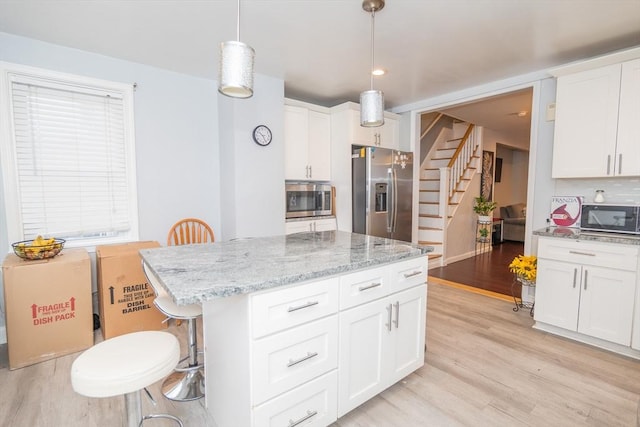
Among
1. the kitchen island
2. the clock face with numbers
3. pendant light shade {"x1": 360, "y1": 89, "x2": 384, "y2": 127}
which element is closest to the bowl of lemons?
the kitchen island

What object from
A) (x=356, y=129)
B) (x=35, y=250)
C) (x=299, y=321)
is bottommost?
(x=299, y=321)

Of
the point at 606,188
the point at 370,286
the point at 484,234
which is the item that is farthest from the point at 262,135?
the point at 484,234

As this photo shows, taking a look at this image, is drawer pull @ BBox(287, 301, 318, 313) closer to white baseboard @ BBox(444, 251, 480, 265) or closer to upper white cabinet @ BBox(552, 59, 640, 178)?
upper white cabinet @ BBox(552, 59, 640, 178)

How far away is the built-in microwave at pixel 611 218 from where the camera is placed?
2.42m

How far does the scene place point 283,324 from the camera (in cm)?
129

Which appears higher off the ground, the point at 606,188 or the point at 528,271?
the point at 606,188

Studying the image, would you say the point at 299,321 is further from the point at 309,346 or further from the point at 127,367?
the point at 127,367

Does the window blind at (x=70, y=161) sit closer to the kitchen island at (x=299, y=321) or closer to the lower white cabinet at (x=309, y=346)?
the kitchen island at (x=299, y=321)

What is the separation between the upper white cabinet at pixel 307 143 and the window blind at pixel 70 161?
1684 mm

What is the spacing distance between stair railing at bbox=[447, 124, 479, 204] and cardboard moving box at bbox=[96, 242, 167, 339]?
469 cm

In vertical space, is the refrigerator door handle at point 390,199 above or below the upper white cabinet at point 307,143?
below

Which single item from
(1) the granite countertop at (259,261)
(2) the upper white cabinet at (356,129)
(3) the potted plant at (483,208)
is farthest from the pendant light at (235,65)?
(3) the potted plant at (483,208)

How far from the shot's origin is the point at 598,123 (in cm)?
256

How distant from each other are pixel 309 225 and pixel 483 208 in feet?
12.1
